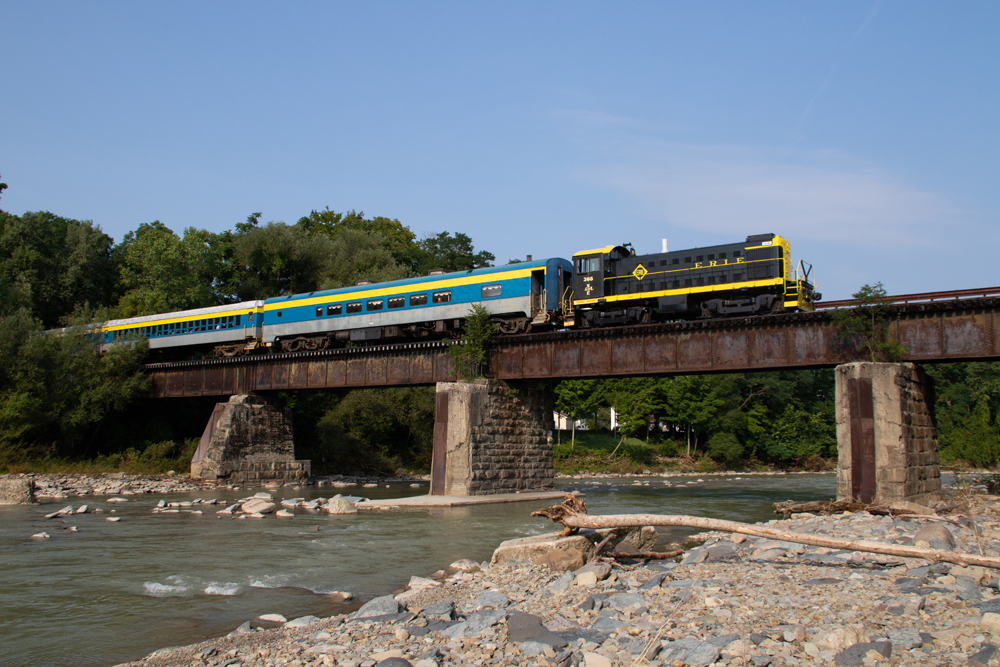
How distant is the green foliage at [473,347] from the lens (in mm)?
26406

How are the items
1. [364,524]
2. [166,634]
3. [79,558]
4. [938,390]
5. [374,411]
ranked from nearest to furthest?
[166,634] → [79,558] → [364,524] → [374,411] → [938,390]

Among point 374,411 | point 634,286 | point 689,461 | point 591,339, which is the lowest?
point 689,461

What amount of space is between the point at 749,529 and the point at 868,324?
41.0 ft

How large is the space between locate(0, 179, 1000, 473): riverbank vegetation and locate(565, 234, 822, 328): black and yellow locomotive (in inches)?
176

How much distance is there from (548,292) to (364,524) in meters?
12.0

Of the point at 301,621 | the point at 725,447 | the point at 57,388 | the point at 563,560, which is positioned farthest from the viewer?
the point at 725,447

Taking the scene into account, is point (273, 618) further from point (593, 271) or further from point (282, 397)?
point (282, 397)

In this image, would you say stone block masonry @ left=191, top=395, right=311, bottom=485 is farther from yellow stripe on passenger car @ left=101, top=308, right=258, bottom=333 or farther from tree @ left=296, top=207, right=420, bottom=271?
tree @ left=296, top=207, right=420, bottom=271

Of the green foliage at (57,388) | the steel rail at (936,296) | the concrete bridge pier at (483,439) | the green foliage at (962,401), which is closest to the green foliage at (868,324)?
the steel rail at (936,296)

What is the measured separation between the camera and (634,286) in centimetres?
2512

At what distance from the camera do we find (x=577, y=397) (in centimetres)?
5778

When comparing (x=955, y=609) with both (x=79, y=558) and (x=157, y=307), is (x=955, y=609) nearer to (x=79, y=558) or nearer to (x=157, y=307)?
(x=79, y=558)

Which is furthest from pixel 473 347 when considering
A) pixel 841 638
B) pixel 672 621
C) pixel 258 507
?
pixel 841 638

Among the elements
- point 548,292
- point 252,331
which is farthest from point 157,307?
point 548,292
